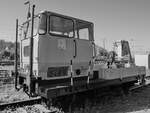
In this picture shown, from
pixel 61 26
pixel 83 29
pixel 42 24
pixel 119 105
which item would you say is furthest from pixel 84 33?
pixel 119 105

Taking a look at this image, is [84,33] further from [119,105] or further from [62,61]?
[119,105]

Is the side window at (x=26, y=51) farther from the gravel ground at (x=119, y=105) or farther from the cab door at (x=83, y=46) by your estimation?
the gravel ground at (x=119, y=105)

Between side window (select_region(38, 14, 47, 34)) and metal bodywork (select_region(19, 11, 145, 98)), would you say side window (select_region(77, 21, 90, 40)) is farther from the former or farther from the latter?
side window (select_region(38, 14, 47, 34))

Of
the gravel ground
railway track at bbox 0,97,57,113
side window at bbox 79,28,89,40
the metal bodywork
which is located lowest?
the gravel ground

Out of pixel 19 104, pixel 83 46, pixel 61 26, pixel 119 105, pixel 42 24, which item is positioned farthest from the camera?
pixel 119 105

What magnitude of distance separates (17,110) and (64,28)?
3.04 m

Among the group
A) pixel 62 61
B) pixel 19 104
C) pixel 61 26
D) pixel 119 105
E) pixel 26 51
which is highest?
pixel 61 26

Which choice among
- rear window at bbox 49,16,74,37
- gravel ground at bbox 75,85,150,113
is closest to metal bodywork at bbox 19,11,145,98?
rear window at bbox 49,16,74,37

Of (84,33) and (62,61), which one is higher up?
(84,33)

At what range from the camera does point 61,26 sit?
5.07m

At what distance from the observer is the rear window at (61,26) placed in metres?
4.76

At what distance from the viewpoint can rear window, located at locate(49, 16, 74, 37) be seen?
476 cm

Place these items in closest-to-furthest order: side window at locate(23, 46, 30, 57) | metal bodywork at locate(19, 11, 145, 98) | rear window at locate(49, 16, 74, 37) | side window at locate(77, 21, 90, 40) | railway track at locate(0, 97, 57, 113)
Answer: metal bodywork at locate(19, 11, 145, 98) < rear window at locate(49, 16, 74, 37) < railway track at locate(0, 97, 57, 113) < side window at locate(23, 46, 30, 57) < side window at locate(77, 21, 90, 40)

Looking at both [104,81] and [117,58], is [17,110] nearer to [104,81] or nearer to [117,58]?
[104,81]
